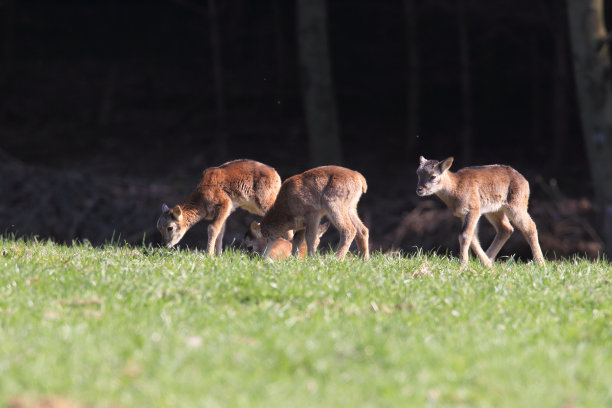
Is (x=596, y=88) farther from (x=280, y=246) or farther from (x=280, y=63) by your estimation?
(x=280, y=63)

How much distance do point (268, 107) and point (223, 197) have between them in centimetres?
1343

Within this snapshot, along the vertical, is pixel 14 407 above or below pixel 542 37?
below

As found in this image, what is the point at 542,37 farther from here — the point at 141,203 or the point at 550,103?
the point at 141,203

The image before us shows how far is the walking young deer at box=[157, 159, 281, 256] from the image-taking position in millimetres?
9766

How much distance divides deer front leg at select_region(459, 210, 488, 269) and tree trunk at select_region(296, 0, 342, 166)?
246 inches

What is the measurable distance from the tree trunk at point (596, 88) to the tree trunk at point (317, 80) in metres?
4.43

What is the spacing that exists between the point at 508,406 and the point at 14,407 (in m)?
2.51

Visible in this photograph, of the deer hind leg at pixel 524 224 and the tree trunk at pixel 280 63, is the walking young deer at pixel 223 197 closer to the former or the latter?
the deer hind leg at pixel 524 224

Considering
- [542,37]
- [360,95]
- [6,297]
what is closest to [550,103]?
[542,37]

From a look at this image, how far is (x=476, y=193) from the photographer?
29.6 feet

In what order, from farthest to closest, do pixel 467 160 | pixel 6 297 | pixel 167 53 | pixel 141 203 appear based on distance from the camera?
pixel 167 53, pixel 467 160, pixel 141 203, pixel 6 297

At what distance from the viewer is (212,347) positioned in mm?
5027

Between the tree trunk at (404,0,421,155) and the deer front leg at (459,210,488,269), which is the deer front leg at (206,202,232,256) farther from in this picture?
the tree trunk at (404,0,421,155)

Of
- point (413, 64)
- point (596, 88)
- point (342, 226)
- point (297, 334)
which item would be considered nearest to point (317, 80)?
point (413, 64)
